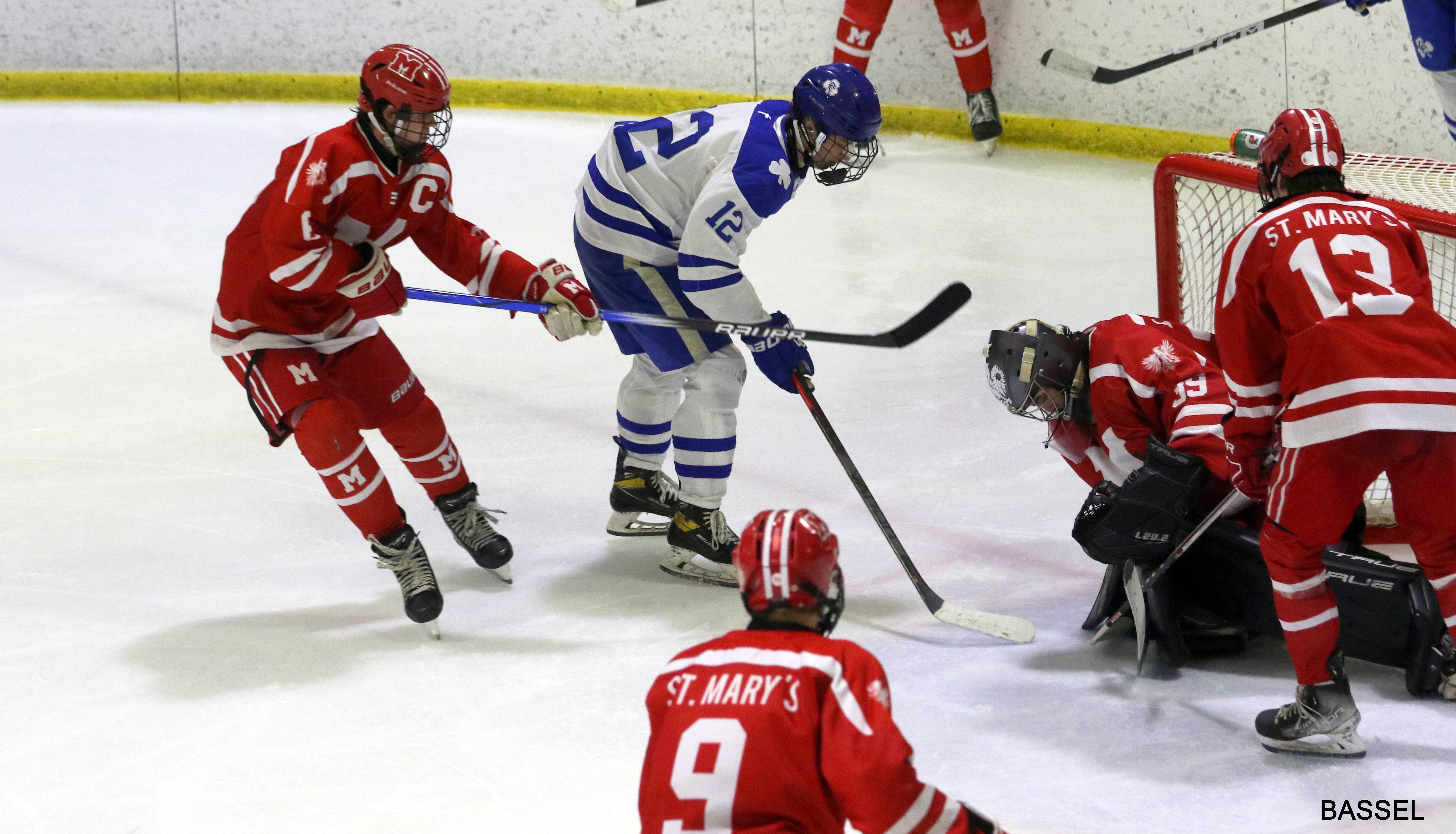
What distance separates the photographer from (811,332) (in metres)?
2.96

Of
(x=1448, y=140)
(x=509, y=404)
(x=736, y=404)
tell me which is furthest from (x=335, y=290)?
(x=1448, y=140)

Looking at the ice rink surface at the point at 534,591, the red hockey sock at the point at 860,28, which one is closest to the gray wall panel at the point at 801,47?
→ the red hockey sock at the point at 860,28

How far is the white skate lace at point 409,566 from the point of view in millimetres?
2938

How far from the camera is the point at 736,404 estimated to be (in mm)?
3146

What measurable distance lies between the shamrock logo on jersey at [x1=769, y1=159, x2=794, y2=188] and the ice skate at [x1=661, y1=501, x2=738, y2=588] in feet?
2.29

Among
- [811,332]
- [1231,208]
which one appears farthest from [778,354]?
[1231,208]

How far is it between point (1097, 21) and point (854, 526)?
3.85 m

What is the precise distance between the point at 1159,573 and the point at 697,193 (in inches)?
46.1

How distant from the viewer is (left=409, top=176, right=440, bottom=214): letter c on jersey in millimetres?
3012

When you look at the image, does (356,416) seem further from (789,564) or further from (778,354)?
(789,564)

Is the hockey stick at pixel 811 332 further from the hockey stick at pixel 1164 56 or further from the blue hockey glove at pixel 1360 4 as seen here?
the hockey stick at pixel 1164 56

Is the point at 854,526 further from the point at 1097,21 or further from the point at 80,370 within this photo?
the point at 1097,21

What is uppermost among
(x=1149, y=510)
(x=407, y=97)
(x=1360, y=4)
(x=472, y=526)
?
(x=1360, y=4)

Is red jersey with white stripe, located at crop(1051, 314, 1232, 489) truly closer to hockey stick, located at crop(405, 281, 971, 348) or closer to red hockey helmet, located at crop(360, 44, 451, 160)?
hockey stick, located at crop(405, 281, 971, 348)
